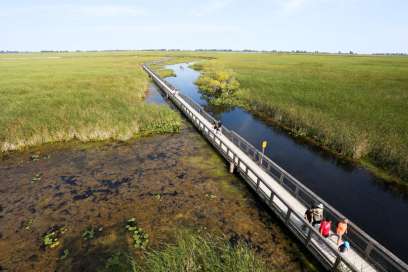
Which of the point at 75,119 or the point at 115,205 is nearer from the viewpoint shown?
the point at 115,205

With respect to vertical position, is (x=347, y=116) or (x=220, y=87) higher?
(x=220, y=87)

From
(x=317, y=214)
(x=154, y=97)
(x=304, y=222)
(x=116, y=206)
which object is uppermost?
(x=154, y=97)

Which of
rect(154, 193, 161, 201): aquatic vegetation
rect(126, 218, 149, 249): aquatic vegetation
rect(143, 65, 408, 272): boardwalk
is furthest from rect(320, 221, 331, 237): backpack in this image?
rect(154, 193, 161, 201): aquatic vegetation

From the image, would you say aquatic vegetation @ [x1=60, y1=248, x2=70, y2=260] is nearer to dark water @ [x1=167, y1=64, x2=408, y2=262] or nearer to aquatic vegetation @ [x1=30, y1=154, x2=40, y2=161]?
aquatic vegetation @ [x1=30, y1=154, x2=40, y2=161]

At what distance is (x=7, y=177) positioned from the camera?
14750mm

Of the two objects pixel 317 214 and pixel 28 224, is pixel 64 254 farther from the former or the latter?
pixel 317 214

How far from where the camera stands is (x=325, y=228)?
8.67 metres

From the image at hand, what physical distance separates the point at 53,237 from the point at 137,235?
3.62m

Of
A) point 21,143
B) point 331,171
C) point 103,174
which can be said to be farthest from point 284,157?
point 21,143

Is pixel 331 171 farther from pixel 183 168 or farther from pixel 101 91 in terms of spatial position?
pixel 101 91

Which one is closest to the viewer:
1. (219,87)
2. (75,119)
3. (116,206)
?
(116,206)

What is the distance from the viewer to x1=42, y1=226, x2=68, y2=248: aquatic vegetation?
9461 millimetres

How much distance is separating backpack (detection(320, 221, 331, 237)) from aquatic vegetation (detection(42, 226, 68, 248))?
35.5ft

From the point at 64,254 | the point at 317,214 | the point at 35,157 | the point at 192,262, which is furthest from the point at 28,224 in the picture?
the point at 317,214
